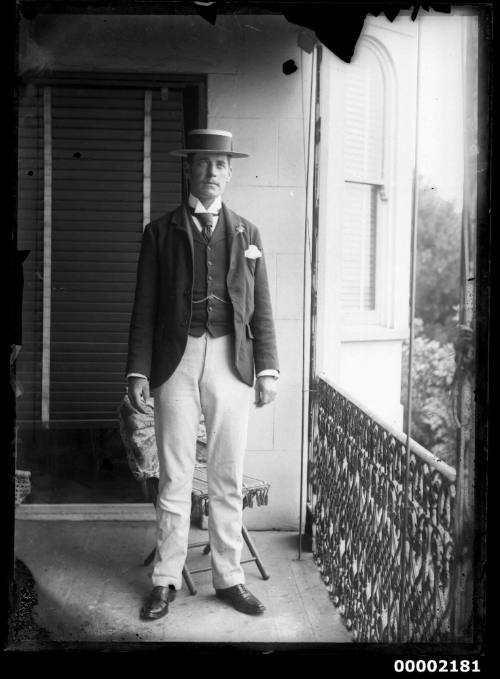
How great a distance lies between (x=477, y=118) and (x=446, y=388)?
977 millimetres

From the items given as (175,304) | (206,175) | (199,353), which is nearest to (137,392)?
(199,353)

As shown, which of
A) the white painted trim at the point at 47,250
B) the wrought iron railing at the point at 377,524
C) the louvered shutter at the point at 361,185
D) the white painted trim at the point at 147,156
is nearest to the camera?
the wrought iron railing at the point at 377,524

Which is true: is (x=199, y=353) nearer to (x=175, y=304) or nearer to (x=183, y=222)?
(x=175, y=304)

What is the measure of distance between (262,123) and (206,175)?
740 mm

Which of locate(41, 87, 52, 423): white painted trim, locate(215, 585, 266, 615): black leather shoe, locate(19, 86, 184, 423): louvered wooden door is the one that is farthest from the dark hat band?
locate(215, 585, 266, 615): black leather shoe

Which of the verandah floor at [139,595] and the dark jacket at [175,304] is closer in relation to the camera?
the verandah floor at [139,595]

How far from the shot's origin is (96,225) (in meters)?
4.95

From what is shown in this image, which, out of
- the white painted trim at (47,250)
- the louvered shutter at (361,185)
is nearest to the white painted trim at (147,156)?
the white painted trim at (47,250)

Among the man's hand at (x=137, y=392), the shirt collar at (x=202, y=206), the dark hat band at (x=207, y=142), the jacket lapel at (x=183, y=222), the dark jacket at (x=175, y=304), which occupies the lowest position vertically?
the man's hand at (x=137, y=392)

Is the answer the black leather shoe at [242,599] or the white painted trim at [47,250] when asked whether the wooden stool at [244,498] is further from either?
the white painted trim at [47,250]

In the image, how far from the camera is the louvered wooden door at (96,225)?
182 inches

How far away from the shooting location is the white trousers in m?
3.42

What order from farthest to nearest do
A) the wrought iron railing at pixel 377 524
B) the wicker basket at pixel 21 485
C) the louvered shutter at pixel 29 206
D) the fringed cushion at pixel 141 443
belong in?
1. the fringed cushion at pixel 141 443
2. the wicker basket at pixel 21 485
3. the louvered shutter at pixel 29 206
4. the wrought iron railing at pixel 377 524

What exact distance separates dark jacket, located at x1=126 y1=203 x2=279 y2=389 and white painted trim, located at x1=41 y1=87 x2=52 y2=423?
729 millimetres
